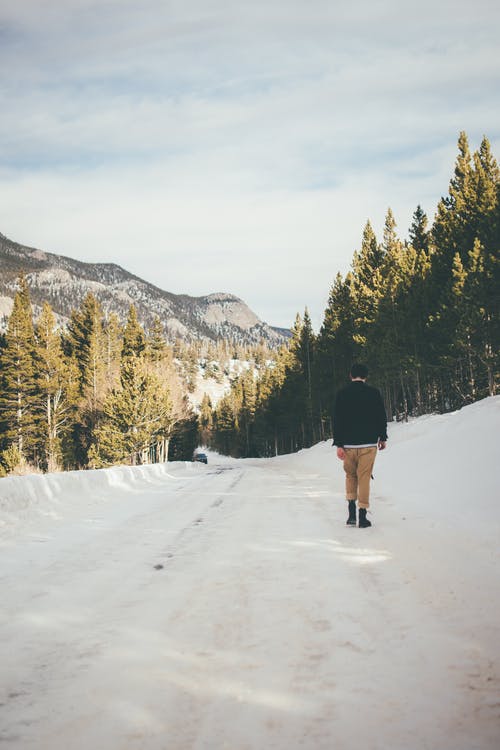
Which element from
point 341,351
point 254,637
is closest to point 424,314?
point 341,351

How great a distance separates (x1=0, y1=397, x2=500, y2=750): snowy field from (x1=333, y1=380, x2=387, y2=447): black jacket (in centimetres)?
121

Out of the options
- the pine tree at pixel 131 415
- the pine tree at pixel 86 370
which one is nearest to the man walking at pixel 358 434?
the pine tree at pixel 131 415

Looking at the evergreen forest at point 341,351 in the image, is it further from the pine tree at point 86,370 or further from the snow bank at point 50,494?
the snow bank at point 50,494

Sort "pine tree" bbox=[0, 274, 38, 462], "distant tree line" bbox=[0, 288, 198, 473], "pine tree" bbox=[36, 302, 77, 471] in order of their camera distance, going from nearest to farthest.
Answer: "distant tree line" bbox=[0, 288, 198, 473] → "pine tree" bbox=[0, 274, 38, 462] → "pine tree" bbox=[36, 302, 77, 471]

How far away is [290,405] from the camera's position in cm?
6100

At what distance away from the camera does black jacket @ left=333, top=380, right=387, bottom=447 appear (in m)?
6.49

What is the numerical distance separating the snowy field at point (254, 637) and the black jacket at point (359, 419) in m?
1.21

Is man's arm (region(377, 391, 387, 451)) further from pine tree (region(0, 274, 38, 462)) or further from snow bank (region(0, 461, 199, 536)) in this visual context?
pine tree (region(0, 274, 38, 462))

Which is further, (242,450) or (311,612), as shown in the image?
(242,450)

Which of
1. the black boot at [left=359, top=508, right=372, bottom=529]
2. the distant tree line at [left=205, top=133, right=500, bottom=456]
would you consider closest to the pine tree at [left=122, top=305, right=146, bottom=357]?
the distant tree line at [left=205, top=133, right=500, bottom=456]

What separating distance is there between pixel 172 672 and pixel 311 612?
110 cm

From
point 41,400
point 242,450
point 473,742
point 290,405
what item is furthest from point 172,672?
point 242,450

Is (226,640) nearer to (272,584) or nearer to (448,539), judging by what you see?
(272,584)

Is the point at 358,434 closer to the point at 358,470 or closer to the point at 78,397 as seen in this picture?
the point at 358,470
